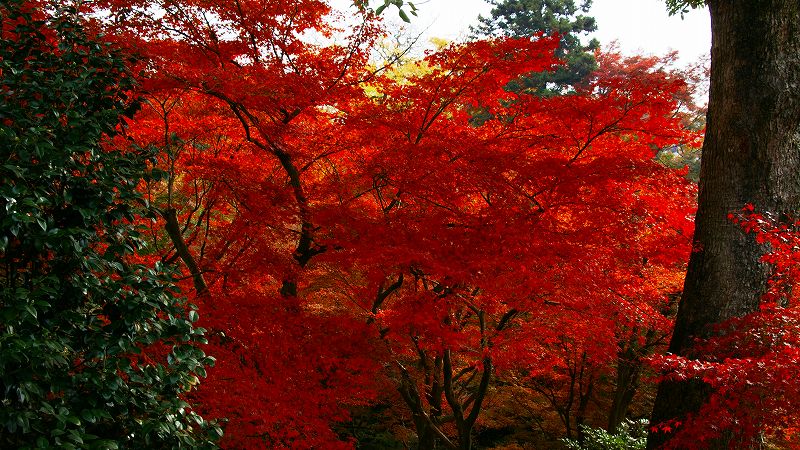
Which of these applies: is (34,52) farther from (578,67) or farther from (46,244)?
(578,67)

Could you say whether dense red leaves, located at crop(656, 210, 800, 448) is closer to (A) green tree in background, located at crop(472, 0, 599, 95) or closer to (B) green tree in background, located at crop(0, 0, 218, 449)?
(B) green tree in background, located at crop(0, 0, 218, 449)

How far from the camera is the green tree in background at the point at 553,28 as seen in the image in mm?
22859

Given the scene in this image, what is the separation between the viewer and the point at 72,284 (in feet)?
10.5

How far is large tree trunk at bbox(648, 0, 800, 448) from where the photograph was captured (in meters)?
5.59

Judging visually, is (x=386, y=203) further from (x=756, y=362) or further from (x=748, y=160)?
(x=756, y=362)

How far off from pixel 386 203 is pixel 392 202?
1.60 metres

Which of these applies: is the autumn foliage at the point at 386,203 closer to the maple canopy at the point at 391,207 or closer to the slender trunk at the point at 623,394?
the maple canopy at the point at 391,207

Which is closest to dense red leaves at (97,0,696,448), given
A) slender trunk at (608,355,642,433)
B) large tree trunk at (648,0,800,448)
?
large tree trunk at (648,0,800,448)

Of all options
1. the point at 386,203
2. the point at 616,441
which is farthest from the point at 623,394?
the point at 386,203

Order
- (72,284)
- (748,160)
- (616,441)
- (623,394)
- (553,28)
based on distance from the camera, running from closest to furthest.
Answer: (72,284), (748,160), (616,441), (623,394), (553,28)

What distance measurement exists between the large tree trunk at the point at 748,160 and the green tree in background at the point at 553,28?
16.9 meters

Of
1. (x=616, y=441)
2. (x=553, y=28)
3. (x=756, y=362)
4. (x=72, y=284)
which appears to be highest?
(x=553, y=28)

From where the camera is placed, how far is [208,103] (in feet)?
31.8

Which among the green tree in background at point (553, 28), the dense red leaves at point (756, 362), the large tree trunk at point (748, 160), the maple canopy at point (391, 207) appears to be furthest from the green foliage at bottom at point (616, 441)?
the green tree in background at point (553, 28)
